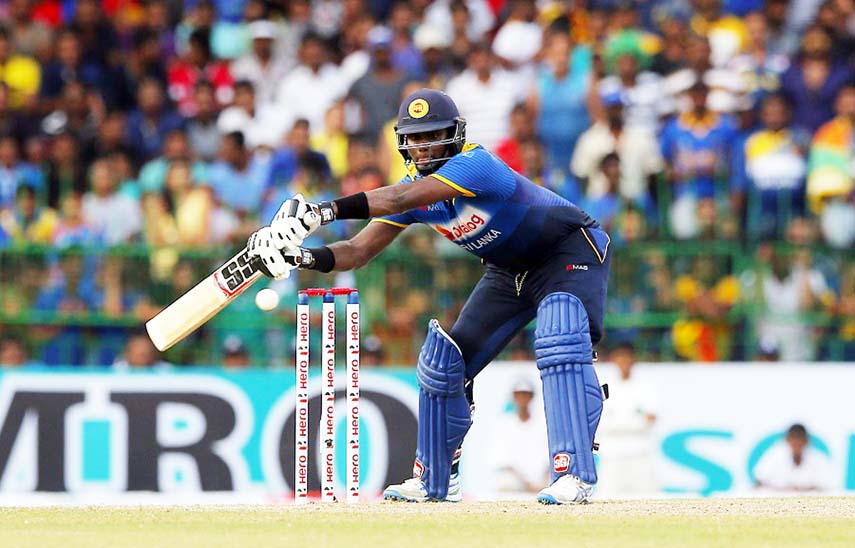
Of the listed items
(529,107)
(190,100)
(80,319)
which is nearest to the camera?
(80,319)

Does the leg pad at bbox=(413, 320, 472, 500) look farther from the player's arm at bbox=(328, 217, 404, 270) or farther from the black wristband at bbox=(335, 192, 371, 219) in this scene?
the black wristband at bbox=(335, 192, 371, 219)

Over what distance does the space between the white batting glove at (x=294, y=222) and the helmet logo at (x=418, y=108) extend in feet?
2.46

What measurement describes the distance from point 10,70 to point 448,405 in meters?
8.36

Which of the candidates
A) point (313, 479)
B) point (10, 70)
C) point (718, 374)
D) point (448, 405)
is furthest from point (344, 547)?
point (10, 70)

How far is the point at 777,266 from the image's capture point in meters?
12.2

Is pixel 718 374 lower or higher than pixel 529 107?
lower

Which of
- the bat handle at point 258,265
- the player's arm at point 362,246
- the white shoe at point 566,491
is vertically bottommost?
the white shoe at point 566,491

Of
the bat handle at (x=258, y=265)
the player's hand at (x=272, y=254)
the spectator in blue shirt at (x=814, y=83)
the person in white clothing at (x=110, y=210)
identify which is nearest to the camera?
the player's hand at (x=272, y=254)

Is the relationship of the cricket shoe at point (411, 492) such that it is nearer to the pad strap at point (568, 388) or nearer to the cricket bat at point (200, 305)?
the pad strap at point (568, 388)

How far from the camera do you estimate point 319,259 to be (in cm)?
781

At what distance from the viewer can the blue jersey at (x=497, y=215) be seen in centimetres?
754

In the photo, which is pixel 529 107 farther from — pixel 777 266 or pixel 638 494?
pixel 638 494

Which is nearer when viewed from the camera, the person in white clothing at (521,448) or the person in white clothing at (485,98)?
the person in white clothing at (521,448)

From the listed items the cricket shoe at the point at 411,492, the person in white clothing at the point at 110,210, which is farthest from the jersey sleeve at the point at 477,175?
the person in white clothing at the point at 110,210
